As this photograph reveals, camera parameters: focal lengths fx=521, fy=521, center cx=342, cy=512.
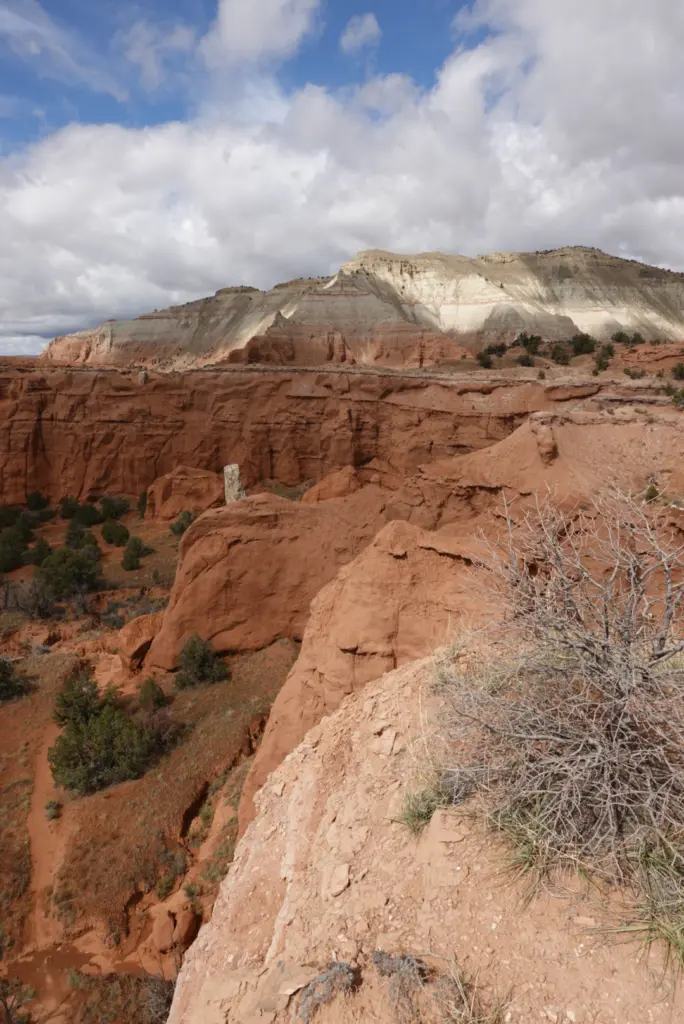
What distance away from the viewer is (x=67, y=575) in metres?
18.4

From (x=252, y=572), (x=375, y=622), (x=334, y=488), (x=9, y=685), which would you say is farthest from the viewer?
(x=334, y=488)

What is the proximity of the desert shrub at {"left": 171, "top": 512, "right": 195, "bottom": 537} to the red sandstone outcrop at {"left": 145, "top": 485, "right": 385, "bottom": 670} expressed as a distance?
11917 millimetres

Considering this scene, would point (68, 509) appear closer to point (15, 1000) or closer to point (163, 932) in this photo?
point (15, 1000)

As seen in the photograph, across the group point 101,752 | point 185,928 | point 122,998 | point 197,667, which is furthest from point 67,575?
point 122,998

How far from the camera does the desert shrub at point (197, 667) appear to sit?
12883 mm

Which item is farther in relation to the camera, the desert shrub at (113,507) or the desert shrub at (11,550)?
the desert shrub at (113,507)

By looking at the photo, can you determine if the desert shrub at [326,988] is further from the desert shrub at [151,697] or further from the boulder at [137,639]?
the boulder at [137,639]

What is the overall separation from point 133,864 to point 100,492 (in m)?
26.2

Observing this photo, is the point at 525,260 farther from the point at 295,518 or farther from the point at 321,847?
the point at 321,847

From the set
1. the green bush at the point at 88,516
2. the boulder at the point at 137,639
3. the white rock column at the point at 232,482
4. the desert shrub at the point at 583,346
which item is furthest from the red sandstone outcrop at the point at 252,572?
the desert shrub at the point at 583,346

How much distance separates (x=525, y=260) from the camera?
228ft

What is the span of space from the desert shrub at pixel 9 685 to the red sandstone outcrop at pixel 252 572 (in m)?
3.11

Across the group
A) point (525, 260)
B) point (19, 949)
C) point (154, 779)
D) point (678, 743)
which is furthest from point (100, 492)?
point (525, 260)

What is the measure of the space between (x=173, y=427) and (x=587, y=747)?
30.8 m
